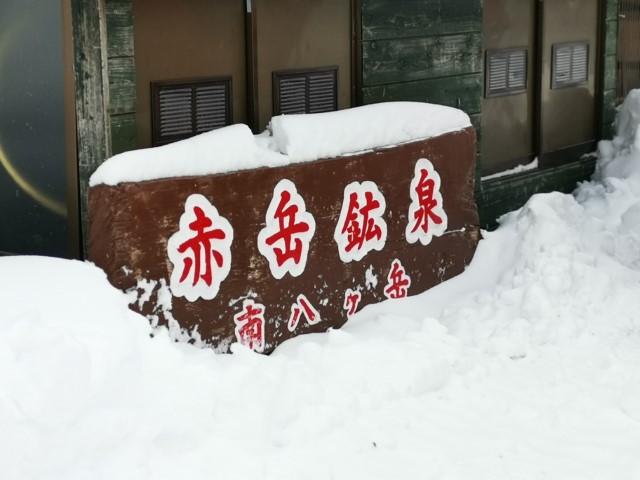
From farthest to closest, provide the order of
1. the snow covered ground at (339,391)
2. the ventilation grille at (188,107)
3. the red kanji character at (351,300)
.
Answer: the red kanji character at (351,300) → the ventilation grille at (188,107) → the snow covered ground at (339,391)

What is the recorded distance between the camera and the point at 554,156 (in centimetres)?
1178

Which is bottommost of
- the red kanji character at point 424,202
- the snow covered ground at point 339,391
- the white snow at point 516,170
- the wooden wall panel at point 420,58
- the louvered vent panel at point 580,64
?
the snow covered ground at point 339,391

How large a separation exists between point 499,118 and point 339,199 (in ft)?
10.8

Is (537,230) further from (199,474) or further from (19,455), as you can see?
A: (19,455)

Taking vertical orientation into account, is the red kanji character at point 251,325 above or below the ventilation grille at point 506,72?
below

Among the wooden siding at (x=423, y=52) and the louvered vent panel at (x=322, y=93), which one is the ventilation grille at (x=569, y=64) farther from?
the louvered vent panel at (x=322, y=93)

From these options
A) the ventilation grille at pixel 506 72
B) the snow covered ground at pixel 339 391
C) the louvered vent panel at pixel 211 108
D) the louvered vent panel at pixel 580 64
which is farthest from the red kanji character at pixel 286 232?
the louvered vent panel at pixel 580 64

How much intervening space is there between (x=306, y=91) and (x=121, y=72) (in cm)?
173

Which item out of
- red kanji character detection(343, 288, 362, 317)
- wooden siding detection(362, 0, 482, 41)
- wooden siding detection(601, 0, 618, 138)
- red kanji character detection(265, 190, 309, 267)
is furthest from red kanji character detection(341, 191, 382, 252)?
wooden siding detection(601, 0, 618, 138)

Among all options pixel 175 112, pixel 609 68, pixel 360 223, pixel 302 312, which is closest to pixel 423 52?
pixel 360 223

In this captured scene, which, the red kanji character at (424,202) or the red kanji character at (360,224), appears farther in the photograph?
the red kanji character at (424,202)

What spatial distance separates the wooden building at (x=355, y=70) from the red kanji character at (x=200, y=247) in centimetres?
68

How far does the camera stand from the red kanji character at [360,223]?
8141 millimetres

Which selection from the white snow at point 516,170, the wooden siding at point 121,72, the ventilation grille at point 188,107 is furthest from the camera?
the white snow at point 516,170
